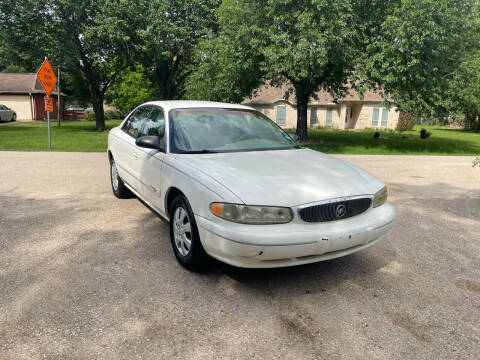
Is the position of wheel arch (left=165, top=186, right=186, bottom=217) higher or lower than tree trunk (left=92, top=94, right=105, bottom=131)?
lower

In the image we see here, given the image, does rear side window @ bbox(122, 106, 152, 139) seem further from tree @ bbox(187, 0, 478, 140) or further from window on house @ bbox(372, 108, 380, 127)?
window on house @ bbox(372, 108, 380, 127)

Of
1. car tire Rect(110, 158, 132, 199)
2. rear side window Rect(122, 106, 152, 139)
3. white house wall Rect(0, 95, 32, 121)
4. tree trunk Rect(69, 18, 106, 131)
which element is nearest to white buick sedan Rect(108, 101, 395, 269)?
rear side window Rect(122, 106, 152, 139)

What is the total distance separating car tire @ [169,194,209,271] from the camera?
333 centimetres

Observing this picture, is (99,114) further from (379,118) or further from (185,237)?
(379,118)

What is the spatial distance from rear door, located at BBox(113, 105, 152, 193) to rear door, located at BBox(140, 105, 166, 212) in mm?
222

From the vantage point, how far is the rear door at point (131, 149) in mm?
4859

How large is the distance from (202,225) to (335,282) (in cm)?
140

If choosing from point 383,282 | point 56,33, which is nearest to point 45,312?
point 383,282

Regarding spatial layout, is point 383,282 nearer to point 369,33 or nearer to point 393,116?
point 369,33

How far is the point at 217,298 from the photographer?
3.14 meters

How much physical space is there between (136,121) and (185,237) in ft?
8.41

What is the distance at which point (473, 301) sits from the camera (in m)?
3.20

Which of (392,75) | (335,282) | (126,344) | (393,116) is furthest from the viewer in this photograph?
(393,116)

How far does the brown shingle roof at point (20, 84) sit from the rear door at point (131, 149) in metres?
38.8
